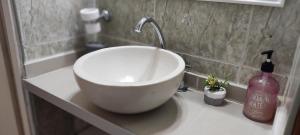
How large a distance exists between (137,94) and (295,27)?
56cm

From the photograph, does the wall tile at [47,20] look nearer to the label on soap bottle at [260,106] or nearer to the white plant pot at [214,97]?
the white plant pot at [214,97]

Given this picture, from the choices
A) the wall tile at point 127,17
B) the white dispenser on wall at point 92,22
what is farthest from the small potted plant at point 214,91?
the white dispenser on wall at point 92,22

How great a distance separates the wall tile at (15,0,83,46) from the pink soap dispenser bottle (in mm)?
892

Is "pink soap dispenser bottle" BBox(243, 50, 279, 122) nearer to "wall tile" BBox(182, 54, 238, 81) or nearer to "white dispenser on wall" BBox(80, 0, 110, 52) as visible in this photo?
"wall tile" BBox(182, 54, 238, 81)

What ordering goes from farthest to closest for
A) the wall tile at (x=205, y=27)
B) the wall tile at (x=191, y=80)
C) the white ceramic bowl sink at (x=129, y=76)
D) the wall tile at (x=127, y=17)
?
the wall tile at (x=127, y=17) → the wall tile at (x=191, y=80) → the wall tile at (x=205, y=27) → the white ceramic bowl sink at (x=129, y=76)

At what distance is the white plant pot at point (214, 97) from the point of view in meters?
0.88

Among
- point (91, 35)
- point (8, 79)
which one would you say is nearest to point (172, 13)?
point (91, 35)

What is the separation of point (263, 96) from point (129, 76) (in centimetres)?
A: 55

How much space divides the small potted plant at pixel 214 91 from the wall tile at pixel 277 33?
15 cm

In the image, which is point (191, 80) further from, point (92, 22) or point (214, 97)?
point (92, 22)

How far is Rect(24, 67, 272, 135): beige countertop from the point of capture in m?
0.76

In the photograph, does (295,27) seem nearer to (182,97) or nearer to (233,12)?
(233,12)

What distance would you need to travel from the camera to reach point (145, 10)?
1112 mm

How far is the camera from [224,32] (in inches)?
35.8
